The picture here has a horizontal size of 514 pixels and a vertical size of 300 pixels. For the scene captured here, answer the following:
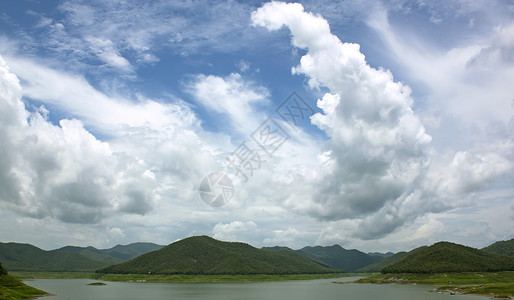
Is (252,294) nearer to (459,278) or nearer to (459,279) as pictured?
(459,279)

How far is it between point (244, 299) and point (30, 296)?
6207 cm

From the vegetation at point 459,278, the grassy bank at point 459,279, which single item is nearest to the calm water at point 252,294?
the grassy bank at point 459,279

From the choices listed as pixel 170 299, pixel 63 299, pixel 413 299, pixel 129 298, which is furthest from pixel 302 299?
pixel 63 299

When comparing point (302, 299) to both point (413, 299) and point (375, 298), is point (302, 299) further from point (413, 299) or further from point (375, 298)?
point (413, 299)

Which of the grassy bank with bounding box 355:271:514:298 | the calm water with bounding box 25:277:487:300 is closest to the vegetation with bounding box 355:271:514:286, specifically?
the grassy bank with bounding box 355:271:514:298

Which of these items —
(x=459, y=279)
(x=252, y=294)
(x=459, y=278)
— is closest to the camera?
(x=252, y=294)

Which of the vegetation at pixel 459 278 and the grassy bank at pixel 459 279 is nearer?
the grassy bank at pixel 459 279

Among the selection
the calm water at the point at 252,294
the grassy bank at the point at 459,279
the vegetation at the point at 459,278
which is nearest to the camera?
the calm water at the point at 252,294

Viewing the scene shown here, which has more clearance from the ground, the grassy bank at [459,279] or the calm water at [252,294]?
the grassy bank at [459,279]

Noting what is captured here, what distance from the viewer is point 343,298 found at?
368 ft

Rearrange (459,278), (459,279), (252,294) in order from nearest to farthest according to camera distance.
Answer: (252,294)
(459,279)
(459,278)

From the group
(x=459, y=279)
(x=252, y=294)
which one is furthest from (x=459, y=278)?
(x=252, y=294)

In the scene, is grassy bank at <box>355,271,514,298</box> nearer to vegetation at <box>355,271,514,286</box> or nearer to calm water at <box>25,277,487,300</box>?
vegetation at <box>355,271,514,286</box>

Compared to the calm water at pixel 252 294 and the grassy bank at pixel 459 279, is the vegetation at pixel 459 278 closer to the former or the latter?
the grassy bank at pixel 459 279
